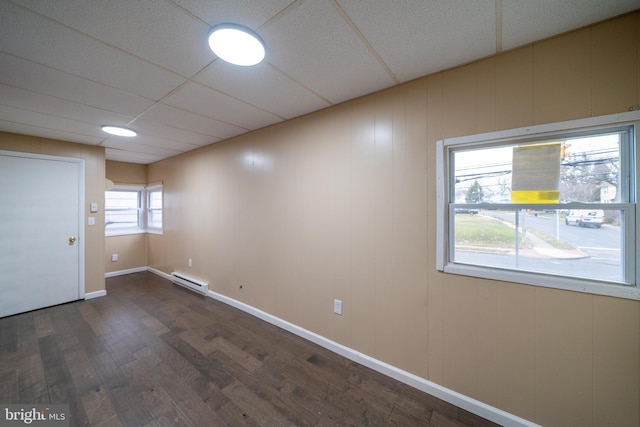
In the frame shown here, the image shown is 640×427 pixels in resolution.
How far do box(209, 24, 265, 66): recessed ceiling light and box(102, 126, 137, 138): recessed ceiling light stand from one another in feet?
7.51

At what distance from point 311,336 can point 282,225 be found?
4.08 ft

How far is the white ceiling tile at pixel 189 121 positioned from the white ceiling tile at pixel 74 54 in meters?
0.43

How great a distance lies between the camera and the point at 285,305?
266 cm

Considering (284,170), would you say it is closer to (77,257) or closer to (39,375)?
(39,375)

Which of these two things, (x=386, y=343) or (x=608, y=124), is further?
(x=386, y=343)

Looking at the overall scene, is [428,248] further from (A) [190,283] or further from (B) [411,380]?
(A) [190,283]

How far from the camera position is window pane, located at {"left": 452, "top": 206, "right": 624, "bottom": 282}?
130 centimetres

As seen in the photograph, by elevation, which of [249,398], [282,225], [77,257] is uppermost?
[282,225]

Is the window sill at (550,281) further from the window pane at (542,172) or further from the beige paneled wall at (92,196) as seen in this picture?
the beige paneled wall at (92,196)

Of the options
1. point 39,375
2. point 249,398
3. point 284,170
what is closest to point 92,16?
point 284,170

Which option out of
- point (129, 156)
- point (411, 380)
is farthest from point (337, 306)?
point (129, 156)

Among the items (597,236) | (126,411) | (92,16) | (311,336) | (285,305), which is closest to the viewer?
→ (92,16)

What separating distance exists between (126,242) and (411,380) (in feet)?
19.1

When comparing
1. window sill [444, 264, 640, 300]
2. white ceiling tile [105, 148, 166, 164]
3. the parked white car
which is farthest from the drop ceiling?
white ceiling tile [105, 148, 166, 164]
